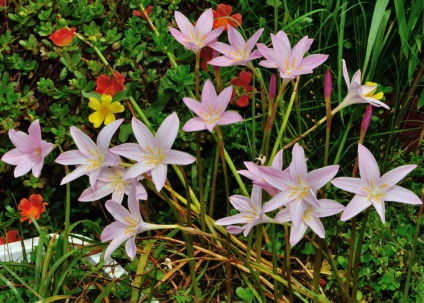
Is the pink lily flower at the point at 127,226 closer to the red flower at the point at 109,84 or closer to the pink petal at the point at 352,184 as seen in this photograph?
the pink petal at the point at 352,184

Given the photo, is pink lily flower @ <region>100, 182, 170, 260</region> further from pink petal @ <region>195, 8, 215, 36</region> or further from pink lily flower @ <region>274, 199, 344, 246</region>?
pink petal @ <region>195, 8, 215, 36</region>

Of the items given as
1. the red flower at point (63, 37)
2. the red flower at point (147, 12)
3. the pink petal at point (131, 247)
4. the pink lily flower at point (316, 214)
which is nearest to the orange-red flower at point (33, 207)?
the red flower at point (63, 37)

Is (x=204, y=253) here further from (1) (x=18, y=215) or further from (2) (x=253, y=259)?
(1) (x=18, y=215)

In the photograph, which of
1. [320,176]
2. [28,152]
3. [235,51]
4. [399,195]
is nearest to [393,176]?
[399,195]

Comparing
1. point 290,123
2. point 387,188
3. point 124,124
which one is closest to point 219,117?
point 387,188

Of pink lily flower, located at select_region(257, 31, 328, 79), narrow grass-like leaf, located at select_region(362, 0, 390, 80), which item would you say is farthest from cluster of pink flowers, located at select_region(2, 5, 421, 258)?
narrow grass-like leaf, located at select_region(362, 0, 390, 80)

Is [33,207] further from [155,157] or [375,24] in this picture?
[375,24]

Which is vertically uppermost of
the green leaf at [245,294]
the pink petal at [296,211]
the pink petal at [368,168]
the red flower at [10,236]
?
the pink petal at [368,168]
